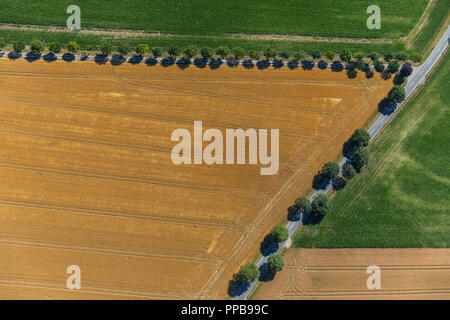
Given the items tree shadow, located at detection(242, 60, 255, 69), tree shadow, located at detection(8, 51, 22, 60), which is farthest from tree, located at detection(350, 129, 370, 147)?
tree shadow, located at detection(8, 51, 22, 60)

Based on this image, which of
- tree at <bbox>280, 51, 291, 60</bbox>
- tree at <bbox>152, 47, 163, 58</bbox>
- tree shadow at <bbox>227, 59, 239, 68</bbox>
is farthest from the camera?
tree shadow at <bbox>227, 59, 239, 68</bbox>

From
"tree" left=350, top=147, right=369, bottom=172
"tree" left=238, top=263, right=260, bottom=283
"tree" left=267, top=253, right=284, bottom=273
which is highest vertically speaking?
"tree" left=350, top=147, right=369, bottom=172

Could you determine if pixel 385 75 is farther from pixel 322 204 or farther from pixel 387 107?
pixel 322 204

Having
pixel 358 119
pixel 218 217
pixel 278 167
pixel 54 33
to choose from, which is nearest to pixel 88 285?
pixel 218 217

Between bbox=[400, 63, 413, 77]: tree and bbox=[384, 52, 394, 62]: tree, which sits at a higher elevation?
bbox=[384, 52, 394, 62]: tree


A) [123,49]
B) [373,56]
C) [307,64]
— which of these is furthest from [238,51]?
[373,56]

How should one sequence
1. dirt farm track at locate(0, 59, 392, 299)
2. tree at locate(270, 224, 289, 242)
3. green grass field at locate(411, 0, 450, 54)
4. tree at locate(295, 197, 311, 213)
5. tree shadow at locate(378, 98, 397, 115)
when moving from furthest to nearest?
green grass field at locate(411, 0, 450, 54)
tree shadow at locate(378, 98, 397, 115)
dirt farm track at locate(0, 59, 392, 299)
tree at locate(295, 197, 311, 213)
tree at locate(270, 224, 289, 242)

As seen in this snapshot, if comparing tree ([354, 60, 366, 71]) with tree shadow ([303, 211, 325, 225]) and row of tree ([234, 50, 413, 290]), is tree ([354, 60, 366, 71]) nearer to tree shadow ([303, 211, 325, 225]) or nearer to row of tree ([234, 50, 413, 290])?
row of tree ([234, 50, 413, 290])
